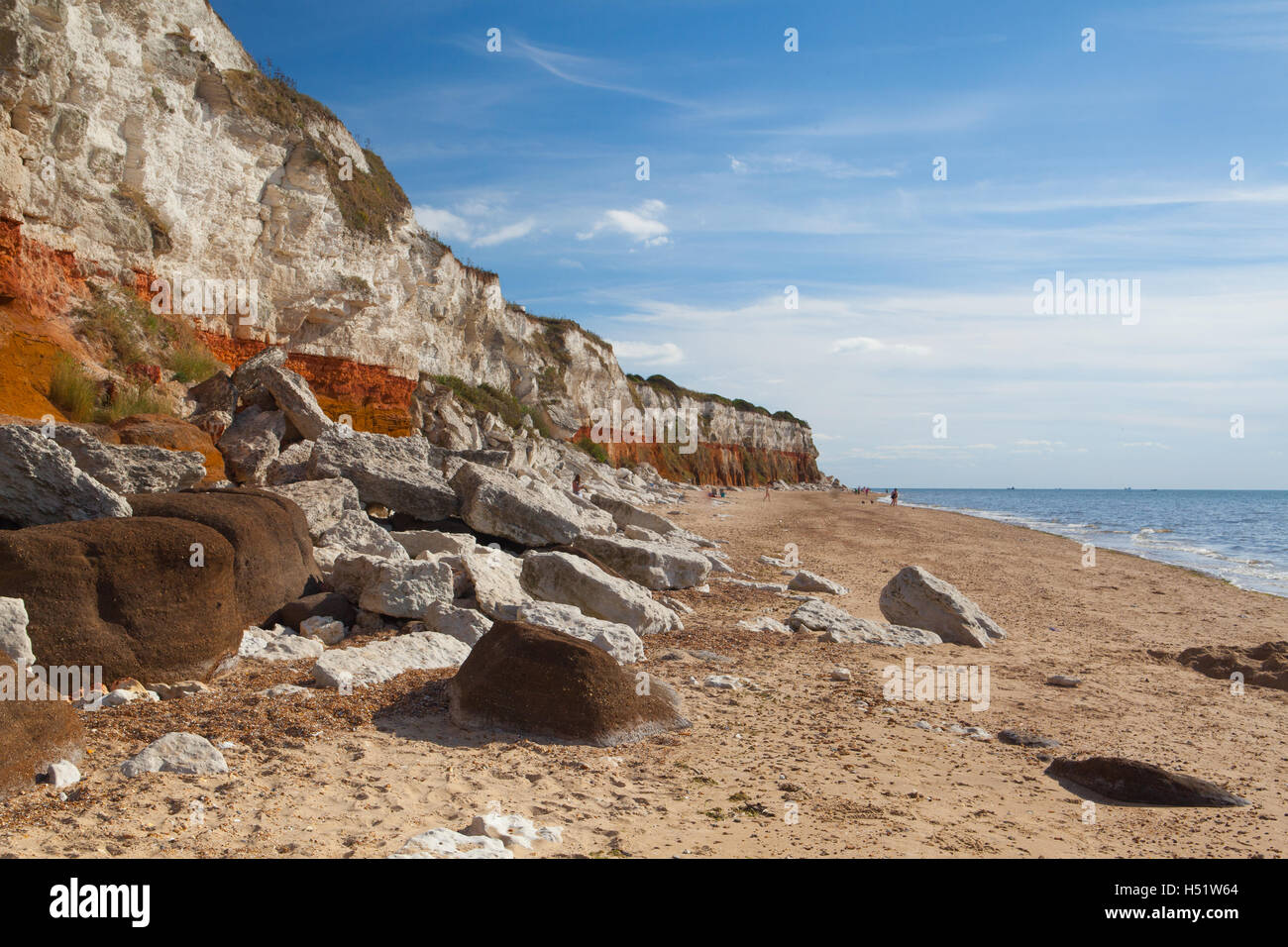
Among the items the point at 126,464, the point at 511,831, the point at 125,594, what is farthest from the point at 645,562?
the point at 511,831

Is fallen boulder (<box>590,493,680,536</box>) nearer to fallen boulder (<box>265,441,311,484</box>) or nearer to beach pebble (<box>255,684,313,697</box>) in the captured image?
fallen boulder (<box>265,441,311,484</box>)

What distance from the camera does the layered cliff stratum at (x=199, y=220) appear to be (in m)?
13.2

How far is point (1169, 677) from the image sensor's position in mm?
8047

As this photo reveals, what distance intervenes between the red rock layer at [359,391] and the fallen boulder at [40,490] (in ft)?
50.3

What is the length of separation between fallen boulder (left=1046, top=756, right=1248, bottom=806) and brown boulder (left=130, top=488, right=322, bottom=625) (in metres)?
6.10

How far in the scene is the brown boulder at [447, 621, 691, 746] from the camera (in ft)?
15.7

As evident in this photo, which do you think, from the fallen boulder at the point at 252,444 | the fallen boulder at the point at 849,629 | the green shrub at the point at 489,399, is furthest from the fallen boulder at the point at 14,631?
the green shrub at the point at 489,399

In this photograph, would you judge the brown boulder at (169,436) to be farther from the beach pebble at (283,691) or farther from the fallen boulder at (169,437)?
the beach pebble at (283,691)

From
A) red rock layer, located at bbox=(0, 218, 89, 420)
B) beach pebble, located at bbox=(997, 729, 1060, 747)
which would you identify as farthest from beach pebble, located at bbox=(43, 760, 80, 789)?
red rock layer, located at bbox=(0, 218, 89, 420)

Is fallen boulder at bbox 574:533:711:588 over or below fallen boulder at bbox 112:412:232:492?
below

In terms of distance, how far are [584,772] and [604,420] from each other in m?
Answer: 51.3

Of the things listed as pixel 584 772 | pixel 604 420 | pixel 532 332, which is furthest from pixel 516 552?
pixel 604 420

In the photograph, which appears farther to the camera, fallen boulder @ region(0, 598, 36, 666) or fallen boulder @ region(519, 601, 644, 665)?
fallen boulder @ region(519, 601, 644, 665)
